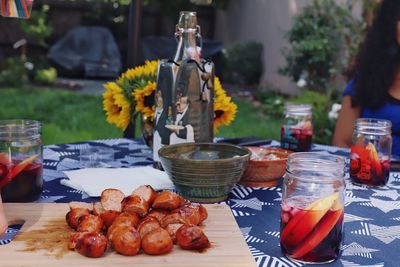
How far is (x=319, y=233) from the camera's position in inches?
36.9

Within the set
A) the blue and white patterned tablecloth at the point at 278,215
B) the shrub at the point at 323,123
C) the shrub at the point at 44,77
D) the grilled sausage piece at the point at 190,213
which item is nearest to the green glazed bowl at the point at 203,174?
the blue and white patterned tablecloth at the point at 278,215

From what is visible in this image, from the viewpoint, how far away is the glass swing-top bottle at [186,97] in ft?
4.74

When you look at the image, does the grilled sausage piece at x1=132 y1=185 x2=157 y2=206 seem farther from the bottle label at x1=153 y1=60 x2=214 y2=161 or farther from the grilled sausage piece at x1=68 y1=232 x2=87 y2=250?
the bottle label at x1=153 y1=60 x2=214 y2=161

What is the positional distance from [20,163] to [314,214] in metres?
0.67

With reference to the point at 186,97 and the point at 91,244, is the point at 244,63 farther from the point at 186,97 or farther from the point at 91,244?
the point at 91,244

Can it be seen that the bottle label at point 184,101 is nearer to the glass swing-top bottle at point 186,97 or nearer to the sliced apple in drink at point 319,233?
the glass swing-top bottle at point 186,97

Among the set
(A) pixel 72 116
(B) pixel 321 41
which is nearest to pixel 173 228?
(A) pixel 72 116

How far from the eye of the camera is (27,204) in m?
1.14

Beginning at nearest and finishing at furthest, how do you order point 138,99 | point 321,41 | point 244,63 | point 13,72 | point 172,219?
point 172,219, point 138,99, point 321,41, point 13,72, point 244,63

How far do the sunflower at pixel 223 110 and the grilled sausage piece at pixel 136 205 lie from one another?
0.67 metres

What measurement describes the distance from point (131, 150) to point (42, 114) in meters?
3.98

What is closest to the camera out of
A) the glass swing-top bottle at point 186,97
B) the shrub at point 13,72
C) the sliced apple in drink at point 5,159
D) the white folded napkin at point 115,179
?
the sliced apple in drink at point 5,159

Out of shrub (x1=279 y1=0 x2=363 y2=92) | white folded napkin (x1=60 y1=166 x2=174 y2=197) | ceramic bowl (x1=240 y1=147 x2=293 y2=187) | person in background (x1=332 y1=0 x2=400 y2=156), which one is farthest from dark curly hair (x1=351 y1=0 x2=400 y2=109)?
shrub (x1=279 y1=0 x2=363 y2=92)

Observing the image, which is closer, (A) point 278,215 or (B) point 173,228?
(B) point 173,228
